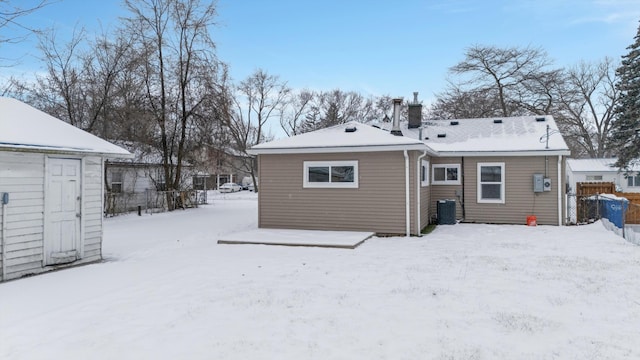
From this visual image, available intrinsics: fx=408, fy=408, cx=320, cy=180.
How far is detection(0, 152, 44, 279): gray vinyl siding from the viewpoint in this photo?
6.03 meters

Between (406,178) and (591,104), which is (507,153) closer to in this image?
(406,178)

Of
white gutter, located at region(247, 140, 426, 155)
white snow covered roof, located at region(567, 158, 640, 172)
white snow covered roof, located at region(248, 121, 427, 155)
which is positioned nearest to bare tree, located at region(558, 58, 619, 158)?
white snow covered roof, located at region(567, 158, 640, 172)

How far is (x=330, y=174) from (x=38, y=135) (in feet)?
21.7

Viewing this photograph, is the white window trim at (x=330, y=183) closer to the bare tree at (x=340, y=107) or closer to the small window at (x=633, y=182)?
the small window at (x=633, y=182)

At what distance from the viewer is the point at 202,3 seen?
60.6ft

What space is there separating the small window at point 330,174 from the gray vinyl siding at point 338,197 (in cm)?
11

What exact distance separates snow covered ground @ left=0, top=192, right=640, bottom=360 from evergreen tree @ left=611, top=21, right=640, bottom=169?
18.9m

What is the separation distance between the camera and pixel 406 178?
33.9 ft

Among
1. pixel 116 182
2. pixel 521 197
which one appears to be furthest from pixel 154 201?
pixel 521 197

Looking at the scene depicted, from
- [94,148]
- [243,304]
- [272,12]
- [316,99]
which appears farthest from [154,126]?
[316,99]

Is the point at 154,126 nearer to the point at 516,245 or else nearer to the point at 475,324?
the point at 516,245

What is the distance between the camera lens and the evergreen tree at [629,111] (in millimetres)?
22953

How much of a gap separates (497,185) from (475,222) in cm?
135

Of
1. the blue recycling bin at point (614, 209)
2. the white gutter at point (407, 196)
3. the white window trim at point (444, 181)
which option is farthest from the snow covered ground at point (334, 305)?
the white window trim at point (444, 181)
